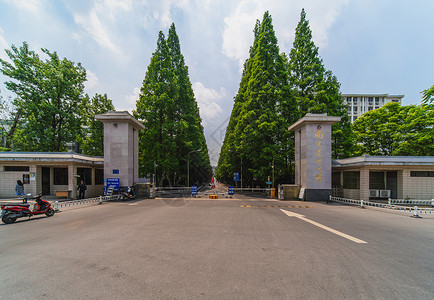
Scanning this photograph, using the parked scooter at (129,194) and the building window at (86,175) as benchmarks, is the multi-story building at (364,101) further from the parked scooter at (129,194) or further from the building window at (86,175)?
the building window at (86,175)

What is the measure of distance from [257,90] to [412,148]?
19928 millimetres

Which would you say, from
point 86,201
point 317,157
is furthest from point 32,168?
point 317,157

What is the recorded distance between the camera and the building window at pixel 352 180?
693 inches

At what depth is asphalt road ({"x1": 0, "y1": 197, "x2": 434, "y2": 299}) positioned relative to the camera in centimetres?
309

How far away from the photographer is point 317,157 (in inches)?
662

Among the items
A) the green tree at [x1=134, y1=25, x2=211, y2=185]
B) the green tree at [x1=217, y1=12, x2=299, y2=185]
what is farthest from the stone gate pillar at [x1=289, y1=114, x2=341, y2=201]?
the green tree at [x1=134, y1=25, x2=211, y2=185]

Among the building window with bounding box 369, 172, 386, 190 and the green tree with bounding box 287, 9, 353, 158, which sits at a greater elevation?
the green tree with bounding box 287, 9, 353, 158

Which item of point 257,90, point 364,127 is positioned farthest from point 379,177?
point 257,90

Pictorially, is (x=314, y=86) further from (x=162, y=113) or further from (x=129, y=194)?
(x=129, y=194)

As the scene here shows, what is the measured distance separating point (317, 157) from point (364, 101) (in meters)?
80.4

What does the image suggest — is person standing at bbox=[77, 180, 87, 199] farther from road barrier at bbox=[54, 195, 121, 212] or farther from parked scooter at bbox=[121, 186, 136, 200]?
parked scooter at bbox=[121, 186, 136, 200]

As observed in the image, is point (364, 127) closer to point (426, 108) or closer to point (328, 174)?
point (426, 108)

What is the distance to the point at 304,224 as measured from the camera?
772cm

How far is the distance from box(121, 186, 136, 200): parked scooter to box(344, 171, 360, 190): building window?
21.7 meters
